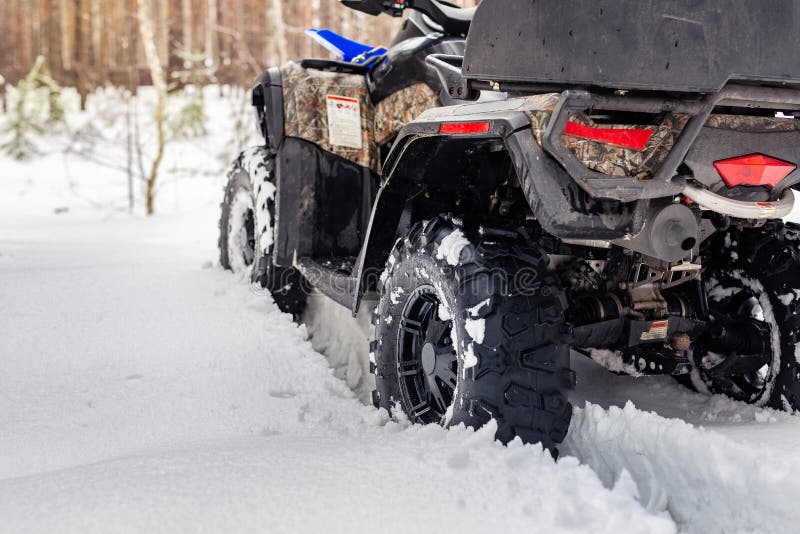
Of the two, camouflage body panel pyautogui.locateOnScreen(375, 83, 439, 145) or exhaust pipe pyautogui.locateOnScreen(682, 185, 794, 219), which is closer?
exhaust pipe pyautogui.locateOnScreen(682, 185, 794, 219)

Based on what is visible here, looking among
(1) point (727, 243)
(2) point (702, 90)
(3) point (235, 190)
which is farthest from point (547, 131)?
(3) point (235, 190)

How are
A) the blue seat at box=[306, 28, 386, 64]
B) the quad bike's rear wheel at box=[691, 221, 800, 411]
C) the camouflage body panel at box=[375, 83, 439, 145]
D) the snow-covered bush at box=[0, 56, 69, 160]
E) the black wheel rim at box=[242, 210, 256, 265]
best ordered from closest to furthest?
1. the quad bike's rear wheel at box=[691, 221, 800, 411]
2. the camouflage body panel at box=[375, 83, 439, 145]
3. the blue seat at box=[306, 28, 386, 64]
4. the black wheel rim at box=[242, 210, 256, 265]
5. the snow-covered bush at box=[0, 56, 69, 160]

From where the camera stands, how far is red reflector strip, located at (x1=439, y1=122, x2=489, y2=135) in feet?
6.05

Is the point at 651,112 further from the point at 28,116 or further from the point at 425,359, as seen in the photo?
the point at 28,116

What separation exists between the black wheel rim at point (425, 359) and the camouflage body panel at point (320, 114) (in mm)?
1255

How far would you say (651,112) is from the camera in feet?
5.58

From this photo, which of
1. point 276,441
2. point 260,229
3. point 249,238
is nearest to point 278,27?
point 249,238

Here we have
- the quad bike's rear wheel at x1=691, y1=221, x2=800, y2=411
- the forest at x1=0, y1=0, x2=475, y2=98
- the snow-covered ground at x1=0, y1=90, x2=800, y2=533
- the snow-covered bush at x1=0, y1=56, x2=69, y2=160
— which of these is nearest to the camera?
the snow-covered ground at x1=0, y1=90, x2=800, y2=533

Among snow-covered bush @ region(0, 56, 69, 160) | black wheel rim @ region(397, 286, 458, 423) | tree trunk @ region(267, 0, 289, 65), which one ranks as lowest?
black wheel rim @ region(397, 286, 458, 423)

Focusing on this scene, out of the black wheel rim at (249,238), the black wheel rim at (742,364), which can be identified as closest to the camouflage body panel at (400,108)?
the black wheel rim at (249,238)

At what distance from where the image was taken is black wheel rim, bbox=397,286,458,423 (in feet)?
7.34

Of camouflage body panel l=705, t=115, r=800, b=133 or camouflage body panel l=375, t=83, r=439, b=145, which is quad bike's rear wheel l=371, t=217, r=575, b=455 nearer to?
camouflage body panel l=705, t=115, r=800, b=133

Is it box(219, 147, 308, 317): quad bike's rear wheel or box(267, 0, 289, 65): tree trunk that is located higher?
box(267, 0, 289, 65): tree trunk

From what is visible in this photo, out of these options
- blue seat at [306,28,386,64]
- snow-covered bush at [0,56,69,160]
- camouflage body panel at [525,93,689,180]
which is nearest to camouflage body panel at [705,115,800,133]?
camouflage body panel at [525,93,689,180]
